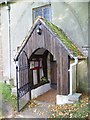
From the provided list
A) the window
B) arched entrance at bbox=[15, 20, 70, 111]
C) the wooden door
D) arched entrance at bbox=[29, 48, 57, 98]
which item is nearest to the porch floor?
arched entrance at bbox=[29, 48, 57, 98]

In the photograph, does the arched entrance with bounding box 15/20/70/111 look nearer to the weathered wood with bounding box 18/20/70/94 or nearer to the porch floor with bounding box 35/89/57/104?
the weathered wood with bounding box 18/20/70/94

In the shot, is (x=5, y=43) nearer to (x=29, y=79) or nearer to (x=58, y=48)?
(x=29, y=79)

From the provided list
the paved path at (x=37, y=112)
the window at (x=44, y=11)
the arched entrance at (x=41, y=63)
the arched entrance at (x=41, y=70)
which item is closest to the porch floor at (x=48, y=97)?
the arched entrance at (x=41, y=70)

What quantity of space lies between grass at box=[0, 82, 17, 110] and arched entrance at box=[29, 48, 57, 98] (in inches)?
44.8

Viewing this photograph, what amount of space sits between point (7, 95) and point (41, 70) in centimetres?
256

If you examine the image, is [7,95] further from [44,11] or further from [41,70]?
[44,11]

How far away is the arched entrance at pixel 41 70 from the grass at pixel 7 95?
1.14 meters

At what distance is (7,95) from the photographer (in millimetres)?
12172

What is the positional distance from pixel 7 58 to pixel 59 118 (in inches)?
321

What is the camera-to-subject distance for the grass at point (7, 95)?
36.1 feet

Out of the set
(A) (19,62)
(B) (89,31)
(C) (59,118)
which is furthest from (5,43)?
(C) (59,118)

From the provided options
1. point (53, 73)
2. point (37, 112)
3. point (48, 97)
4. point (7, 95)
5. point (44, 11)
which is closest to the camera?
point (37, 112)

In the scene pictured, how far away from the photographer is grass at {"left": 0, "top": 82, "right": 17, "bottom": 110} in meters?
11.0

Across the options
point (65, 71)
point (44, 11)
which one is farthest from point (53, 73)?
point (44, 11)
